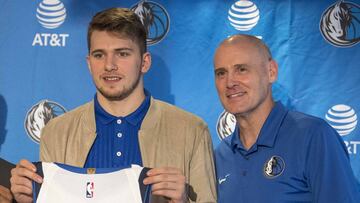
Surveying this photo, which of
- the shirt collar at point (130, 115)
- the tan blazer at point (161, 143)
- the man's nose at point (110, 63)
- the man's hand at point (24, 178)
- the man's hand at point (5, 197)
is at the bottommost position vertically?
the man's hand at point (5, 197)

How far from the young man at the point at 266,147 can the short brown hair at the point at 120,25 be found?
0.43m

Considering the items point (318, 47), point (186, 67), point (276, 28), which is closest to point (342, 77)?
point (318, 47)

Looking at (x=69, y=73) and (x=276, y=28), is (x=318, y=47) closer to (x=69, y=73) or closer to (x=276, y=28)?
(x=276, y=28)

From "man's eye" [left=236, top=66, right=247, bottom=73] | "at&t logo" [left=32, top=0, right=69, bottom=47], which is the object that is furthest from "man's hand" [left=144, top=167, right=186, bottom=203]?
"at&t logo" [left=32, top=0, right=69, bottom=47]

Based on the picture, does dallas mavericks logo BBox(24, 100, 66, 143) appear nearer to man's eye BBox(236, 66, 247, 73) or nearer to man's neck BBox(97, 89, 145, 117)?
man's neck BBox(97, 89, 145, 117)

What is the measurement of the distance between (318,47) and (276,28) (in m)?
0.24

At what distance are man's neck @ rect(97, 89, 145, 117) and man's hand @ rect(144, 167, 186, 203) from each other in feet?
1.16

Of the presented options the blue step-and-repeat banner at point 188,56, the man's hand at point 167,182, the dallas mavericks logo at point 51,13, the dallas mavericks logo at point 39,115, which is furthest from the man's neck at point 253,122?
the dallas mavericks logo at point 51,13

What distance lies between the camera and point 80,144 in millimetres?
2230

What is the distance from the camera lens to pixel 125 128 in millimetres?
2225

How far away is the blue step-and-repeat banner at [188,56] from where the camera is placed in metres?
2.88

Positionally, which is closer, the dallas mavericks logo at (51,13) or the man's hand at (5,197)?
the man's hand at (5,197)

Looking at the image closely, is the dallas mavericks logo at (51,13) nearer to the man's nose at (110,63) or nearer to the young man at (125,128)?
the young man at (125,128)

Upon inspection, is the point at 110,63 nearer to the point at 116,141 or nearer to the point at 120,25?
the point at 120,25
